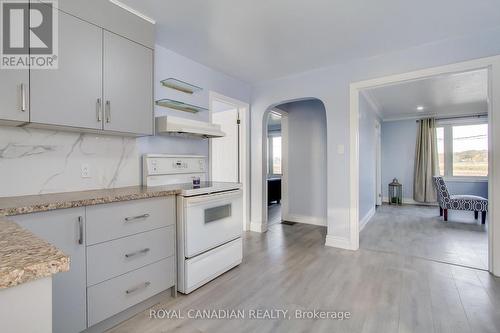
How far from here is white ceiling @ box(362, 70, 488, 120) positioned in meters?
3.89

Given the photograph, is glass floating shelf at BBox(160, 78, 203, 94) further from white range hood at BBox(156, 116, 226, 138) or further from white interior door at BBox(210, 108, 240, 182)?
white interior door at BBox(210, 108, 240, 182)

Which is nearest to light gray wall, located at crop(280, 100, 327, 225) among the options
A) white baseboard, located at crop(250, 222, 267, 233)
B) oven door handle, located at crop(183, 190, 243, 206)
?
white baseboard, located at crop(250, 222, 267, 233)

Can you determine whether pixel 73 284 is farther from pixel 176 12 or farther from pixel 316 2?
pixel 316 2

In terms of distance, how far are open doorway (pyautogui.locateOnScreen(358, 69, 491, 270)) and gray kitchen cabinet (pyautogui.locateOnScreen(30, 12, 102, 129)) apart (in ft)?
9.53

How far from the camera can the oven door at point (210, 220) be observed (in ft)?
6.75

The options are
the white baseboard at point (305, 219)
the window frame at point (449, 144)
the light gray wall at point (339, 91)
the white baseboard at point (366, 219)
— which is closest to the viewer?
the light gray wall at point (339, 91)

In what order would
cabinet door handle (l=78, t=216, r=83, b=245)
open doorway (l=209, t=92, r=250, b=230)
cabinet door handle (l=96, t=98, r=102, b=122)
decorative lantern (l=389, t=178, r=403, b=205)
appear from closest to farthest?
cabinet door handle (l=78, t=216, r=83, b=245) → cabinet door handle (l=96, t=98, r=102, b=122) → open doorway (l=209, t=92, r=250, b=230) → decorative lantern (l=389, t=178, r=403, b=205)

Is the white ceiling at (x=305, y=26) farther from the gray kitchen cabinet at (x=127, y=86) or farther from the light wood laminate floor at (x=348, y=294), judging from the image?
the light wood laminate floor at (x=348, y=294)

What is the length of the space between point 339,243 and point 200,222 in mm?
1990

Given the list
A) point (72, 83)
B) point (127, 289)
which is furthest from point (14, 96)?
point (127, 289)

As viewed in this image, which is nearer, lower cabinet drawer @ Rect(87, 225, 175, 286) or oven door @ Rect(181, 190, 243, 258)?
lower cabinet drawer @ Rect(87, 225, 175, 286)

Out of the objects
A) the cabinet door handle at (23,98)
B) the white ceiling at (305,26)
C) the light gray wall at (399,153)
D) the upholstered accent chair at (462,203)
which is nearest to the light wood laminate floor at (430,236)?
the upholstered accent chair at (462,203)

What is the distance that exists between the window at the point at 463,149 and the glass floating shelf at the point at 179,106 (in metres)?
6.43

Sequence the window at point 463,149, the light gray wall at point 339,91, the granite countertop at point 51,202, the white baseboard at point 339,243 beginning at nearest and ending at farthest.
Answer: the granite countertop at point 51,202 < the light gray wall at point 339,91 < the white baseboard at point 339,243 < the window at point 463,149
